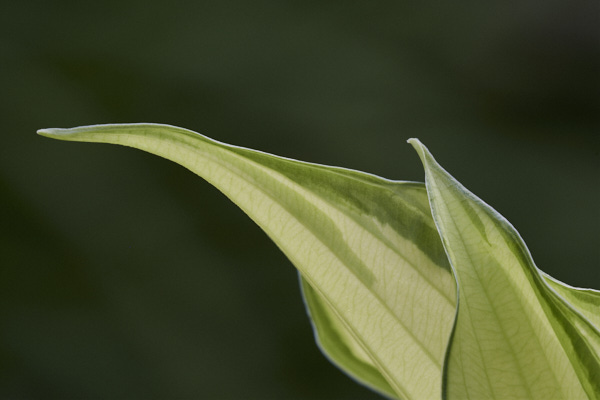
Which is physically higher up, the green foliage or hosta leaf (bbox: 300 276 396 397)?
the green foliage

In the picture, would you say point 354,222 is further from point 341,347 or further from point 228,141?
point 228,141

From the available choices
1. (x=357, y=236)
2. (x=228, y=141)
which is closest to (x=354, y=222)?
(x=357, y=236)

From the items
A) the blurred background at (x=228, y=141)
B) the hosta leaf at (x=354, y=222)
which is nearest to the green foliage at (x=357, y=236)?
the hosta leaf at (x=354, y=222)

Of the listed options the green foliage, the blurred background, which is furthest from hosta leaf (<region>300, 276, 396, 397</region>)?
the blurred background

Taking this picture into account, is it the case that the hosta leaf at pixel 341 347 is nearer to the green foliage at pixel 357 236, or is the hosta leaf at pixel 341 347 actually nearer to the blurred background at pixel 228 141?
the green foliage at pixel 357 236

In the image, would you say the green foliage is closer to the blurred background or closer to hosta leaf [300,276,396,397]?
hosta leaf [300,276,396,397]

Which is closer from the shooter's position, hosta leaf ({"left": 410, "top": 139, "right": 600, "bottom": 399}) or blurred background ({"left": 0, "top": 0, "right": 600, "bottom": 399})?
hosta leaf ({"left": 410, "top": 139, "right": 600, "bottom": 399})
